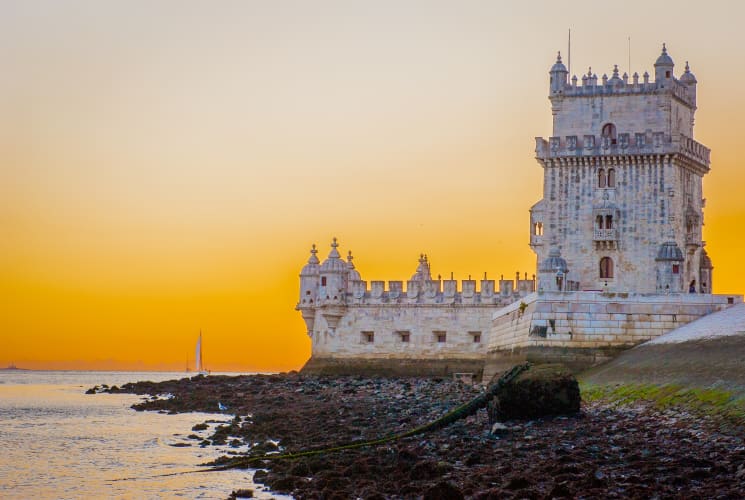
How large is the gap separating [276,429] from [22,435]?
10798mm

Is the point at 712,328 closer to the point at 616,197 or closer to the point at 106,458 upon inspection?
the point at 106,458

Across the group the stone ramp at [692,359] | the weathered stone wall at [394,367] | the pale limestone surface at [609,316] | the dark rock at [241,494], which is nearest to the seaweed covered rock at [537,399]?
the stone ramp at [692,359]

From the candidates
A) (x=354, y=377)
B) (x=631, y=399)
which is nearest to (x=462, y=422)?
(x=631, y=399)

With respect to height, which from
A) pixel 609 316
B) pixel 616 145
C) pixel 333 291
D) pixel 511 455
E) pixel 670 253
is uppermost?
pixel 616 145

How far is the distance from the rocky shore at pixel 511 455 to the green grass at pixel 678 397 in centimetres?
27

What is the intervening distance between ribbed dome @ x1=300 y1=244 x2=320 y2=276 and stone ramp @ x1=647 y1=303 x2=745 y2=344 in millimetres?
33406

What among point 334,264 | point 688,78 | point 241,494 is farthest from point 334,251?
point 241,494

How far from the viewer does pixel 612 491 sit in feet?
53.9

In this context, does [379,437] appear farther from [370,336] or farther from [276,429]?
[370,336]

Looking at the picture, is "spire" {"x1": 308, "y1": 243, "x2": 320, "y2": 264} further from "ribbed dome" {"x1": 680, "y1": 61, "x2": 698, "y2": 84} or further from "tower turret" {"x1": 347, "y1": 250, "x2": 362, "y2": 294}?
"ribbed dome" {"x1": 680, "y1": 61, "x2": 698, "y2": 84}

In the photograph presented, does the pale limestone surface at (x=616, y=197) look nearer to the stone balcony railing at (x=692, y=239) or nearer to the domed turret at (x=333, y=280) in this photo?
the stone balcony railing at (x=692, y=239)

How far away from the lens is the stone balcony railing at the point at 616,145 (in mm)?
54938

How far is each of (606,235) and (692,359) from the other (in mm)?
27260

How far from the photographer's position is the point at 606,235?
5488cm
